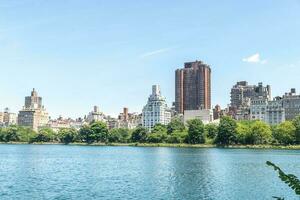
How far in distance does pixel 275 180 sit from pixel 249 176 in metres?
5.05

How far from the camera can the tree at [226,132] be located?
→ 484 ft

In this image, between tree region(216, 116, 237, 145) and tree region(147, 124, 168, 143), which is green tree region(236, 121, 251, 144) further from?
tree region(147, 124, 168, 143)

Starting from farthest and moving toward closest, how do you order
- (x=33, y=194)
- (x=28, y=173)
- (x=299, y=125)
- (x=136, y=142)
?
(x=136, y=142) < (x=299, y=125) < (x=28, y=173) < (x=33, y=194)

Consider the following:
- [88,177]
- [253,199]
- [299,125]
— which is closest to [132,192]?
[253,199]

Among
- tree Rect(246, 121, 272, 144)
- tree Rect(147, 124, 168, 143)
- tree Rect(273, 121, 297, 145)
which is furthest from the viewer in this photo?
tree Rect(147, 124, 168, 143)

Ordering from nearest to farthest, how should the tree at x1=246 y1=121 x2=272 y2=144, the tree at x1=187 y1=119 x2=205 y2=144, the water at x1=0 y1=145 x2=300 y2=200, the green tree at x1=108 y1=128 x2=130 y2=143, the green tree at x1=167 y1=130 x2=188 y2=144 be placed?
1. the water at x1=0 y1=145 x2=300 y2=200
2. the tree at x1=246 y1=121 x2=272 y2=144
3. the tree at x1=187 y1=119 x2=205 y2=144
4. the green tree at x1=167 y1=130 x2=188 y2=144
5. the green tree at x1=108 y1=128 x2=130 y2=143

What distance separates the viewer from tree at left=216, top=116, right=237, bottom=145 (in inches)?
5812

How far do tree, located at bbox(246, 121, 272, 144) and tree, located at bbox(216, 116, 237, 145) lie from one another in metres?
5.08

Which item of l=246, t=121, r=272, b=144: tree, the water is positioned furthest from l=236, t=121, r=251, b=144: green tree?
the water

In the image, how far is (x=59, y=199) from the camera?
35500 millimetres

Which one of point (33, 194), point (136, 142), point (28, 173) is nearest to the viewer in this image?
point (33, 194)

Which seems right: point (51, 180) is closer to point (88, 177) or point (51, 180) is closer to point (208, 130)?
point (88, 177)

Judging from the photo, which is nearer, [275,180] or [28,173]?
[275,180]

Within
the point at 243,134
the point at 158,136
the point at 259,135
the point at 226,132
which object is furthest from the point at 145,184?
the point at 158,136
